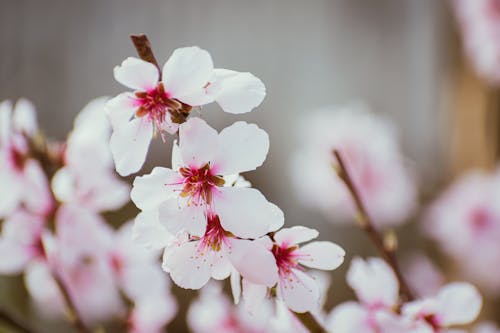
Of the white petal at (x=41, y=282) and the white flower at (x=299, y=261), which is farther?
Result: the white petal at (x=41, y=282)

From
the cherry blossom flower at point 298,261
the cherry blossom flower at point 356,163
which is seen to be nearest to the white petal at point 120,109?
the cherry blossom flower at point 298,261

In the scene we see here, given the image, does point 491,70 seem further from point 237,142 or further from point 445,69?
point 237,142

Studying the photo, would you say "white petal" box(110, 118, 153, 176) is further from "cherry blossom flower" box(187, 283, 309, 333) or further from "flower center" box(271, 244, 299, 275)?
"cherry blossom flower" box(187, 283, 309, 333)

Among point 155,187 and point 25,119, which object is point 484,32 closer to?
point 25,119

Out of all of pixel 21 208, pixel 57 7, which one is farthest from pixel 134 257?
pixel 57 7

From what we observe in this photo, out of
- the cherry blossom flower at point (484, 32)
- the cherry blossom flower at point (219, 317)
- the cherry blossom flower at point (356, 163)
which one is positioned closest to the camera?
the cherry blossom flower at point (219, 317)

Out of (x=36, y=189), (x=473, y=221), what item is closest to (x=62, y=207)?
(x=36, y=189)

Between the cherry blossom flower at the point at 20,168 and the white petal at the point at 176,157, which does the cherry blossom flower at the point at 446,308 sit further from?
the cherry blossom flower at the point at 20,168
